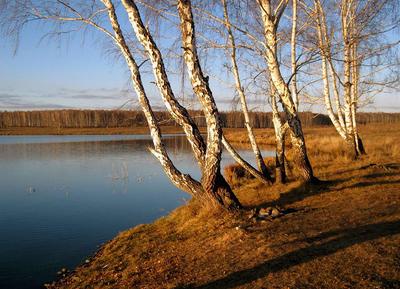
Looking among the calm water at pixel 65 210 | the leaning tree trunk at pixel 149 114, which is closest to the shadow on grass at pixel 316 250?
the leaning tree trunk at pixel 149 114

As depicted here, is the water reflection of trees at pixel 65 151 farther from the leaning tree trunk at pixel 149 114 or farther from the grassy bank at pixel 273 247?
the grassy bank at pixel 273 247

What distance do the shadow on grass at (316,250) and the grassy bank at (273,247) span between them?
0.04ft

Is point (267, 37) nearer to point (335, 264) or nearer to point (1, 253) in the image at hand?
point (335, 264)

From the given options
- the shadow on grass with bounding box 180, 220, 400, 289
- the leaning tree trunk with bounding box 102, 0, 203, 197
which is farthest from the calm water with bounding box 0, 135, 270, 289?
the shadow on grass with bounding box 180, 220, 400, 289

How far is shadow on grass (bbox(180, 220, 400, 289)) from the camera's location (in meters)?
4.95

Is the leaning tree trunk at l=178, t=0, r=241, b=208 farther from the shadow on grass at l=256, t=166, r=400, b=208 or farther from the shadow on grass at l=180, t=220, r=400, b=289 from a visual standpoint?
the shadow on grass at l=180, t=220, r=400, b=289

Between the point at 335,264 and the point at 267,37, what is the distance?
628 centimetres

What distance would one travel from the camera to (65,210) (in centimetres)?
1213

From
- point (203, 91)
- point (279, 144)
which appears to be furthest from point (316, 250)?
point (279, 144)

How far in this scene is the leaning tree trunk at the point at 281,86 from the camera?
939 centimetres

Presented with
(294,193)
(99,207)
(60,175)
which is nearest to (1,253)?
(99,207)

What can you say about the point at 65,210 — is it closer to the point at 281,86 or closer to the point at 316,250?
the point at 281,86

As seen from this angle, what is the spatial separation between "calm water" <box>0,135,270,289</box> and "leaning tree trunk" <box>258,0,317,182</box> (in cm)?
309

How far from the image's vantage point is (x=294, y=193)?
9.42m
